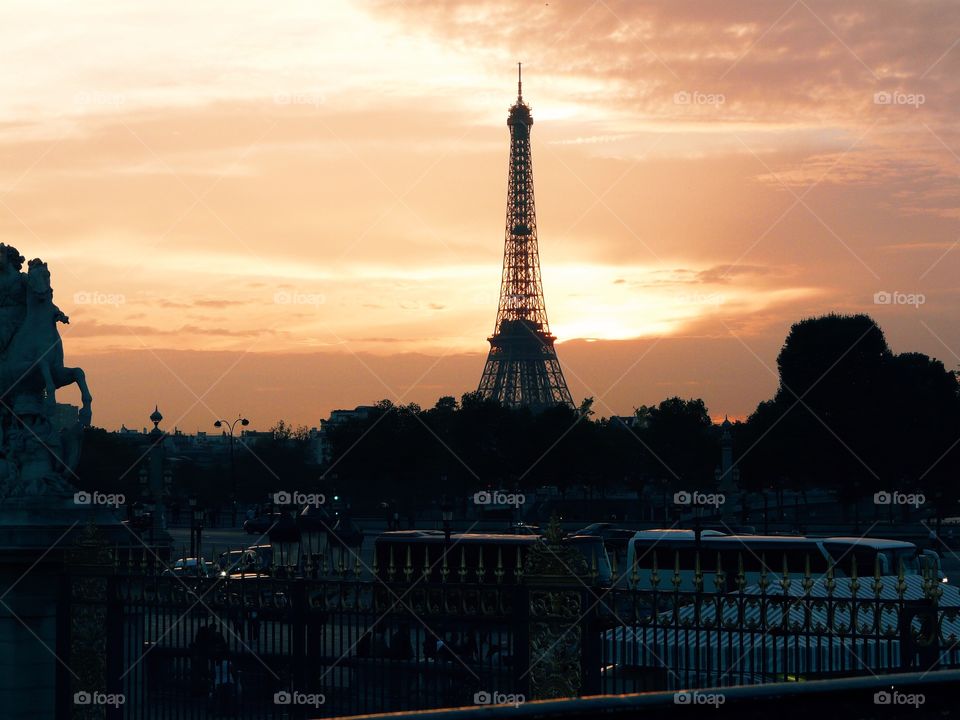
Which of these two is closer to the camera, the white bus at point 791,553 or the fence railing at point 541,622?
the fence railing at point 541,622

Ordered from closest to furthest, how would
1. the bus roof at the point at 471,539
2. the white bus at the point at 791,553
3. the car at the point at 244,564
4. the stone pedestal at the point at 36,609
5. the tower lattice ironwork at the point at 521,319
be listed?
the stone pedestal at the point at 36,609 < the car at the point at 244,564 < the white bus at the point at 791,553 < the bus roof at the point at 471,539 < the tower lattice ironwork at the point at 521,319

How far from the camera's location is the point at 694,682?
1124 cm

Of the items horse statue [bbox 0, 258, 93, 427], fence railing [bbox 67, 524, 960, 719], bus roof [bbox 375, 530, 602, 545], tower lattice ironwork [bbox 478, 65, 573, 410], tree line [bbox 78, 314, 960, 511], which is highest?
tower lattice ironwork [bbox 478, 65, 573, 410]

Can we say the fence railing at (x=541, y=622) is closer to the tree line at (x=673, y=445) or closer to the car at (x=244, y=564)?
the car at (x=244, y=564)

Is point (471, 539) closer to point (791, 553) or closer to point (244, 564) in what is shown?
point (791, 553)

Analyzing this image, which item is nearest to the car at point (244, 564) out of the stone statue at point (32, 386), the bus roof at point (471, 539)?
the stone statue at point (32, 386)

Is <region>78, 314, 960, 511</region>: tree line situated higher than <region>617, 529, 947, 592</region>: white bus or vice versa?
<region>78, 314, 960, 511</region>: tree line

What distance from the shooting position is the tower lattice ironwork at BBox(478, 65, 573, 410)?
122188mm

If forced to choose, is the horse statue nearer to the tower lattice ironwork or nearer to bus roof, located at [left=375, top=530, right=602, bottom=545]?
bus roof, located at [left=375, top=530, right=602, bottom=545]

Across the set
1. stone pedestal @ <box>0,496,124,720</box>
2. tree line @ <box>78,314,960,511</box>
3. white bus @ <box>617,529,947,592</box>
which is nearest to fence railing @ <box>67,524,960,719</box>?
stone pedestal @ <box>0,496,124,720</box>

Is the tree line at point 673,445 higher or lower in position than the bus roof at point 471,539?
higher

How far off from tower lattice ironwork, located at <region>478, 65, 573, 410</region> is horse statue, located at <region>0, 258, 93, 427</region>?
10744 cm

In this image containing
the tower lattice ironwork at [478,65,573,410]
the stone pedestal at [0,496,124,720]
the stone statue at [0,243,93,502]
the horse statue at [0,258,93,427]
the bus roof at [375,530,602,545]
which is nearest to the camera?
the stone pedestal at [0,496,124,720]

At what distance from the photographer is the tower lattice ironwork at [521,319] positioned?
122 m
